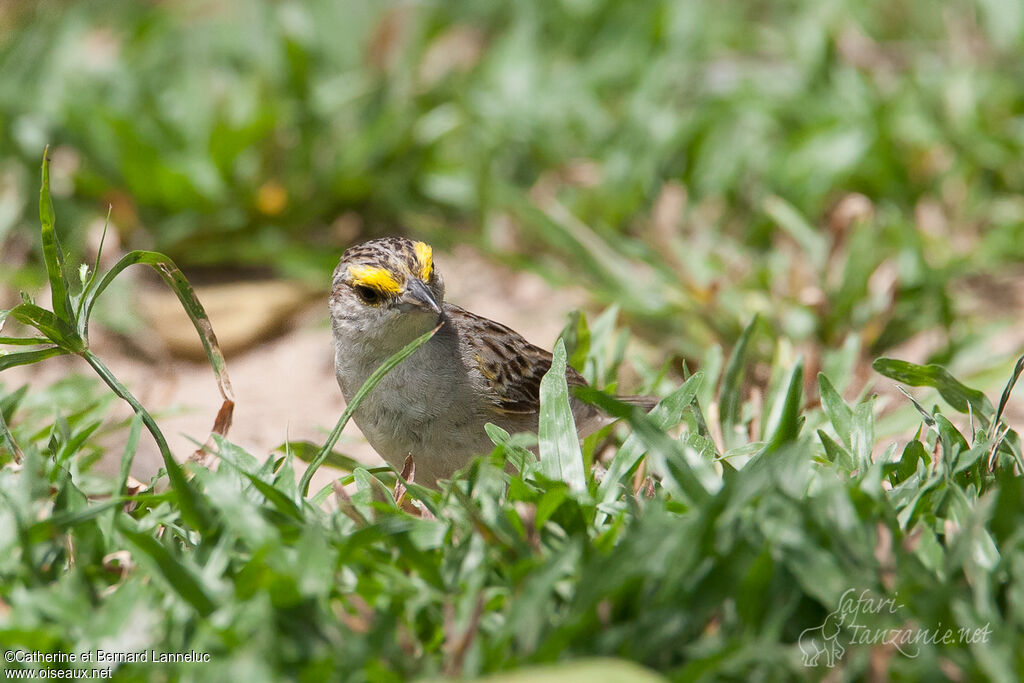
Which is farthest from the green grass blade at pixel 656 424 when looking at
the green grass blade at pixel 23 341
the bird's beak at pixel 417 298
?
the green grass blade at pixel 23 341

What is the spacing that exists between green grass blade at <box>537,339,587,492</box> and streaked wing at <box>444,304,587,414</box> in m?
0.37

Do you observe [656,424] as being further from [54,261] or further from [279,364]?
[279,364]

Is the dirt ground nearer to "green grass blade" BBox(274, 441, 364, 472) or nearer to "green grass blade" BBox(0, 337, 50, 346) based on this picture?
"green grass blade" BBox(274, 441, 364, 472)

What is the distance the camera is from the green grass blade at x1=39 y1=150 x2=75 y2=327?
3.27m

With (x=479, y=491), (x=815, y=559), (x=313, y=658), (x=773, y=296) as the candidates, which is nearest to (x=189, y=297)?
(x=479, y=491)

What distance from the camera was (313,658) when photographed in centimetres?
242

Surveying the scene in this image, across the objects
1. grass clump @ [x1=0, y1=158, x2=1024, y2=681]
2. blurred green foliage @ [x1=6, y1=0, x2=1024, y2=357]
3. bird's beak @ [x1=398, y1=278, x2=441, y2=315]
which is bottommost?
grass clump @ [x1=0, y1=158, x2=1024, y2=681]

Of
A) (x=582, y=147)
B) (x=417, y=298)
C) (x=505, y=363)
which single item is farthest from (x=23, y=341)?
(x=582, y=147)

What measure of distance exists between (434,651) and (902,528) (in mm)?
1354

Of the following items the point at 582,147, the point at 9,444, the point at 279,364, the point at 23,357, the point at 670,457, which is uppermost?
the point at 582,147

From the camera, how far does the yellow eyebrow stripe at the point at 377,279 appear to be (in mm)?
3705

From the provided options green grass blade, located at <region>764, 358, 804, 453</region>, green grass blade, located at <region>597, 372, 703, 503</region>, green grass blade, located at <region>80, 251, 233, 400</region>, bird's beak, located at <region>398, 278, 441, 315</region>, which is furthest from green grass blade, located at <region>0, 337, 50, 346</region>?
green grass blade, located at <region>764, 358, 804, 453</region>

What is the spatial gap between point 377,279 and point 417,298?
20 centimetres

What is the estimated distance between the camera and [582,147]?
23.3 ft
